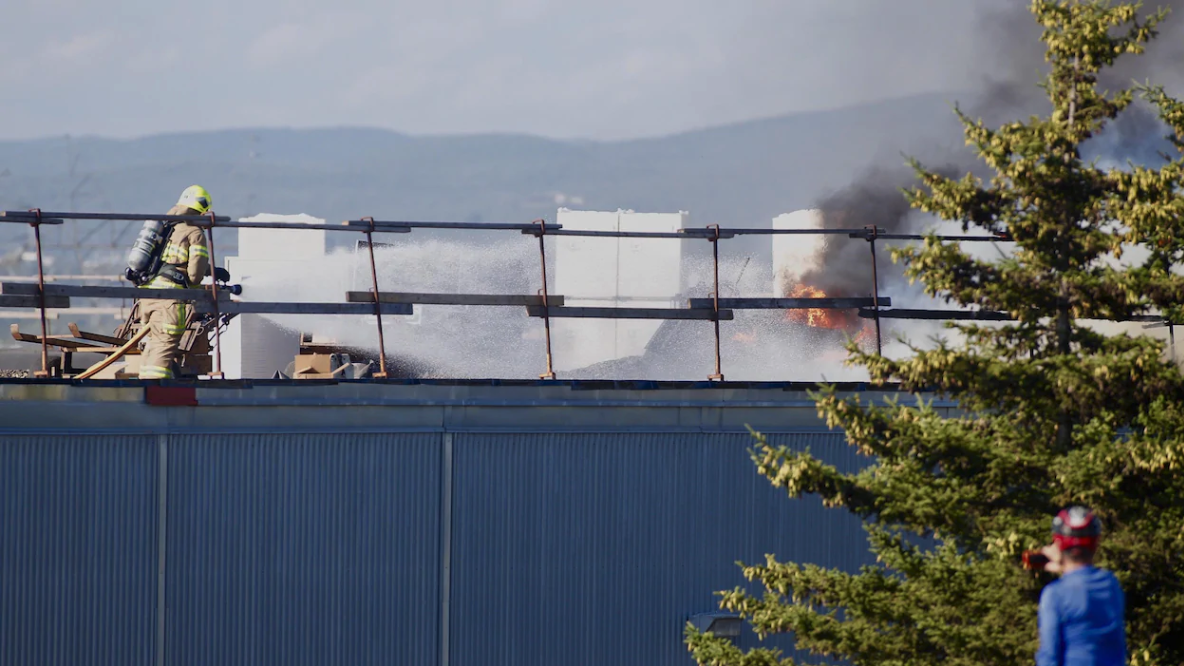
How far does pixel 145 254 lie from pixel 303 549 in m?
3.44

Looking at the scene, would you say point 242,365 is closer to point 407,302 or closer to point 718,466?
point 407,302

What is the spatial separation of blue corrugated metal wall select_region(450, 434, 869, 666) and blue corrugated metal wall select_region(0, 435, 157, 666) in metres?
2.28

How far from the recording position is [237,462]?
31.8 feet

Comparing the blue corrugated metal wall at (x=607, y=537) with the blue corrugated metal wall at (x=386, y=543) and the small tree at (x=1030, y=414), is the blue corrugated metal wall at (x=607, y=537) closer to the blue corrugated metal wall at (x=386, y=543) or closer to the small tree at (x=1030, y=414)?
the blue corrugated metal wall at (x=386, y=543)

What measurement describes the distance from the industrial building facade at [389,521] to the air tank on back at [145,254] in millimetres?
2405

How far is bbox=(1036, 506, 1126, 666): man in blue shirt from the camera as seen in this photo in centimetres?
512

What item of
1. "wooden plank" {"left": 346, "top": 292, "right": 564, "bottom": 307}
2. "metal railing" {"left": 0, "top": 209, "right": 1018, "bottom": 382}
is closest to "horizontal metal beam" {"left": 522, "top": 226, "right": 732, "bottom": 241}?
"metal railing" {"left": 0, "top": 209, "right": 1018, "bottom": 382}

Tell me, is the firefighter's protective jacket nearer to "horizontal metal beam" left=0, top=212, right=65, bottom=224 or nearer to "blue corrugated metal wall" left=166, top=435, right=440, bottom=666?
"horizontal metal beam" left=0, top=212, right=65, bottom=224

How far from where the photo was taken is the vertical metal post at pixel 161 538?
9.55 metres

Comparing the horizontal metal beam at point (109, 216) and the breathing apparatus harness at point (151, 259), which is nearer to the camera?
the horizontal metal beam at point (109, 216)

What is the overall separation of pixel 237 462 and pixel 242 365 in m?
6.25

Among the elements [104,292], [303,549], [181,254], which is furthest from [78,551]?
[181,254]

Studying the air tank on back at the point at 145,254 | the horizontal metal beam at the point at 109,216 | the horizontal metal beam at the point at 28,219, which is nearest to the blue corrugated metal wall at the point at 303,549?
the horizontal metal beam at the point at 109,216

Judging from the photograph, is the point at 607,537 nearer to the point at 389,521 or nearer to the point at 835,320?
the point at 389,521
